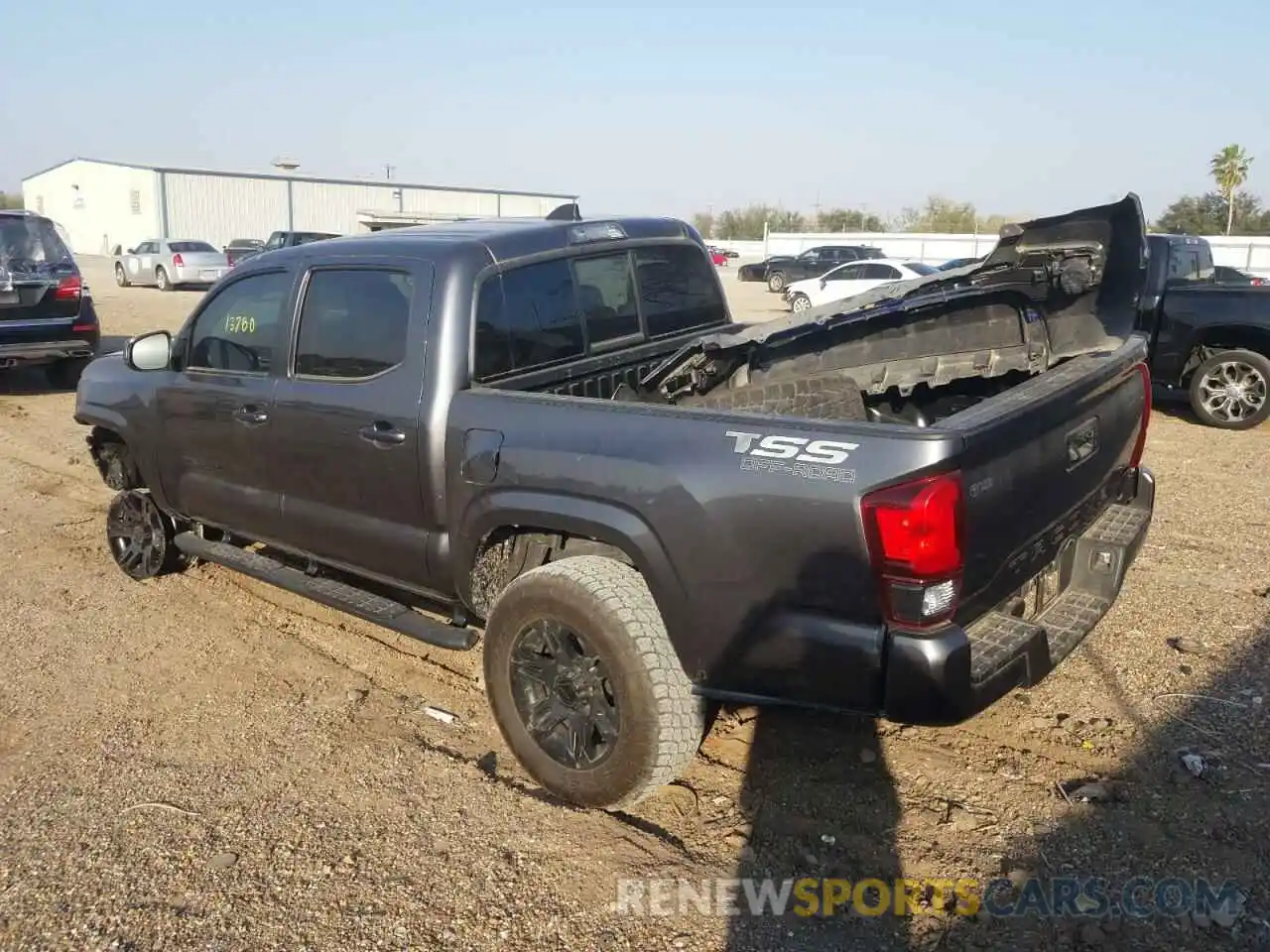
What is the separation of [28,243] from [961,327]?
407 inches

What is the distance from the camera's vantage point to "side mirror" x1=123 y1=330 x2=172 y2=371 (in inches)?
194

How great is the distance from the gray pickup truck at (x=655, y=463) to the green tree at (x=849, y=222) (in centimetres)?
6755

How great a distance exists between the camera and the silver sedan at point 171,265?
99.8ft

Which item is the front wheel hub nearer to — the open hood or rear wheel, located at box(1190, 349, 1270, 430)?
the open hood

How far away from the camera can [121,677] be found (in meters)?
4.43

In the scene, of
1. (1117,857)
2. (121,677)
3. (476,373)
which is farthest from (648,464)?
(121,677)

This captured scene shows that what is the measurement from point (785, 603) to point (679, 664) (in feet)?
1.55

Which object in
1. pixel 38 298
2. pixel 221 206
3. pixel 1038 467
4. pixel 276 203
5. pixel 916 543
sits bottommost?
pixel 916 543

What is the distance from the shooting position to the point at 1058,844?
121 inches

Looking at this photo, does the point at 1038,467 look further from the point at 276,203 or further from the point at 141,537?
the point at 276,203

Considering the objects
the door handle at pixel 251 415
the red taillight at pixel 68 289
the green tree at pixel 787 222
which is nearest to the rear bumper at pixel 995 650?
the door handle at pixel 251 415

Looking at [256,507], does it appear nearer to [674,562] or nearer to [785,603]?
[674,562]

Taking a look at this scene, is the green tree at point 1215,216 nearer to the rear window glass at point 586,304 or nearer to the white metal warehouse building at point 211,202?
the white metal warehouse building at point 211,202

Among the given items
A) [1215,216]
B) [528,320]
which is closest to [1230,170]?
[1215,216]
